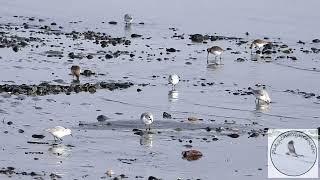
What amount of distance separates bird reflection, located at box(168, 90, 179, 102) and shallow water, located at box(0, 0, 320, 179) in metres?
0.04

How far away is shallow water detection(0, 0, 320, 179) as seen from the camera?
2136cm

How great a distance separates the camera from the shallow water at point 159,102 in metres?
21.4

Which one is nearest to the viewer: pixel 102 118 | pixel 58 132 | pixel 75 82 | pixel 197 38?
pixel 58 132

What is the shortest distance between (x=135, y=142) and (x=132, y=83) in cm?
845

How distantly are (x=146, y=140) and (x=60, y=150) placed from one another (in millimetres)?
2597

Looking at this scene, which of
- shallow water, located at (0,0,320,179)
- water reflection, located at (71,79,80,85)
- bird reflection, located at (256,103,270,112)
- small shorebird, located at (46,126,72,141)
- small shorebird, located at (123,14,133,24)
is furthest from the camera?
small shorebird, located at (123,14,133,24)

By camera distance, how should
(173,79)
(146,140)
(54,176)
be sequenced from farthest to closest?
(173,79) < (146,140) < (54,176)

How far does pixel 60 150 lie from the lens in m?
→ 22.0

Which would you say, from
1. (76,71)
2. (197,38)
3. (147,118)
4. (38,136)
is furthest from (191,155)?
(197,38)

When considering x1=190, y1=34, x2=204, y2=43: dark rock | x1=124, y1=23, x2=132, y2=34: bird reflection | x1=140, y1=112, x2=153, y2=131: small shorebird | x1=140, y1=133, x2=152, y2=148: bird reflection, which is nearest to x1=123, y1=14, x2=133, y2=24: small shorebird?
x1=124, y1=23, x2=132, y2=34: bird reflection

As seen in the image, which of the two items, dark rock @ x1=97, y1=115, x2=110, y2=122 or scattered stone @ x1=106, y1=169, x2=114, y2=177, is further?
dark rock @ x1=97, y1=115, x2=110, y2=122

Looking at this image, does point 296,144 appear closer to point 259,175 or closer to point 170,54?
point 259,175

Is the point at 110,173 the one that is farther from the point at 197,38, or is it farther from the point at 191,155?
the point at 197,38

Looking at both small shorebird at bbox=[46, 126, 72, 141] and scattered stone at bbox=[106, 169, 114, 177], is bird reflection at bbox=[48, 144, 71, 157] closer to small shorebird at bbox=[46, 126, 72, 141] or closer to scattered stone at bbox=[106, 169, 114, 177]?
small shorebird at bbox=[46, 126, 72, 141]
